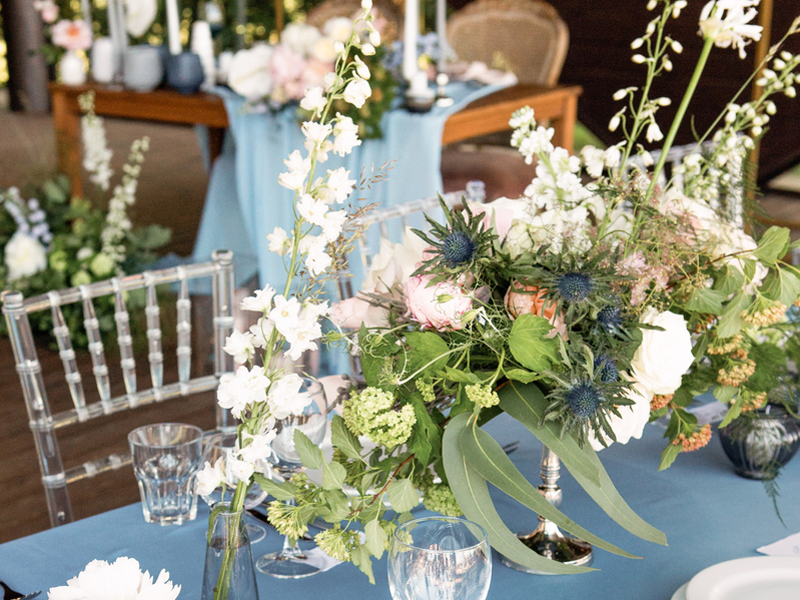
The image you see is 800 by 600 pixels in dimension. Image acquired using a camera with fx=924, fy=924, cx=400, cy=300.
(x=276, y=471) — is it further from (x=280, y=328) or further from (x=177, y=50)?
(x=177, y=50)

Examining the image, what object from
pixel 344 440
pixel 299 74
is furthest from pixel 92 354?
pixel 299 74

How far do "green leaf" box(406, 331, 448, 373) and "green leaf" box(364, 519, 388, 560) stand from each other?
144 mm

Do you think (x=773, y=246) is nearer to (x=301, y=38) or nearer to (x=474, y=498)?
(x=474, y=498)

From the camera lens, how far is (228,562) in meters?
0.71

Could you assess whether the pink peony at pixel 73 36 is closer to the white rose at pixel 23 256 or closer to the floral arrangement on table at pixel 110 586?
the white rose at pixel 23 256

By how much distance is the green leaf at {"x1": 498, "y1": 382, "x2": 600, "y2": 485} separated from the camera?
77 cm

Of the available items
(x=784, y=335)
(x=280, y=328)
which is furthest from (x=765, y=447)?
(x=280, y=328)

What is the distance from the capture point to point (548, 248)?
2.90ft

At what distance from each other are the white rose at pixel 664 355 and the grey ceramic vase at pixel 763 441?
31 cm

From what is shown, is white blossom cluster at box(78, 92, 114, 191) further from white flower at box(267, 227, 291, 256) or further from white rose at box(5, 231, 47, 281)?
white flower at box(267, 227, 291, 256)

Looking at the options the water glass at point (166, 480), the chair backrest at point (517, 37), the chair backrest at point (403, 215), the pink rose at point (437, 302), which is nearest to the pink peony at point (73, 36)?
the chair backrest at point (517, 37)

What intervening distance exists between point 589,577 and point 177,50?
2.86 meters

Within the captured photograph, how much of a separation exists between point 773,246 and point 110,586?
0.67 m

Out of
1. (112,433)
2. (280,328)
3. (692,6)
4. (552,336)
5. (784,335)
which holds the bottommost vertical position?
(112,433)
